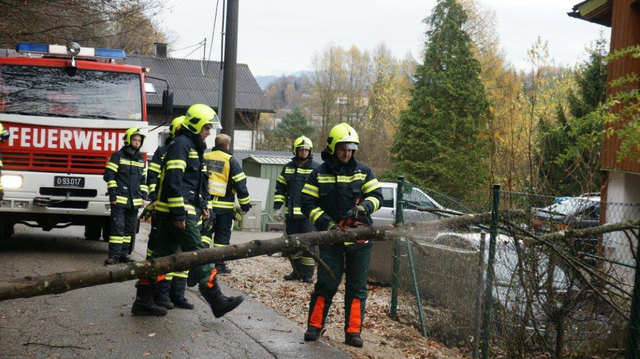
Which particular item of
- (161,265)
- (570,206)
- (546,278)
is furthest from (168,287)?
(570,206)

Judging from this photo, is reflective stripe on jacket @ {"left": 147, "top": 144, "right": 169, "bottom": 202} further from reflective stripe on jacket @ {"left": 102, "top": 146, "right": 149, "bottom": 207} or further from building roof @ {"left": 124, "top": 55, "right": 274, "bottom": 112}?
building roof @ {"left": 124, "top": 55, "right": 274, "bottom": 112}

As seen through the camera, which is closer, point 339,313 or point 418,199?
point 339,313

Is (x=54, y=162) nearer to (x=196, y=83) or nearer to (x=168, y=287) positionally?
(x=168, y=287)

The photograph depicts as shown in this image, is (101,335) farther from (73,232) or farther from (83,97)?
(73,232)

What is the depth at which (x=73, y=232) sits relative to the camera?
1658 centimetres

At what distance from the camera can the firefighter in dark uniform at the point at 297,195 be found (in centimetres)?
1070

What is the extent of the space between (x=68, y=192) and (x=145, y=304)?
4.46m

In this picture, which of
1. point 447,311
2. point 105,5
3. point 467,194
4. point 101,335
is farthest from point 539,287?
point 467,194

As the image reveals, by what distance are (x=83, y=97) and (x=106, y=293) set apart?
163 inches

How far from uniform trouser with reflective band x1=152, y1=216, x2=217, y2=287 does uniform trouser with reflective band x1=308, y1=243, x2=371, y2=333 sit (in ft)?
3.23

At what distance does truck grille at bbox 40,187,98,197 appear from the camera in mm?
11484

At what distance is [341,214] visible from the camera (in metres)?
7.25

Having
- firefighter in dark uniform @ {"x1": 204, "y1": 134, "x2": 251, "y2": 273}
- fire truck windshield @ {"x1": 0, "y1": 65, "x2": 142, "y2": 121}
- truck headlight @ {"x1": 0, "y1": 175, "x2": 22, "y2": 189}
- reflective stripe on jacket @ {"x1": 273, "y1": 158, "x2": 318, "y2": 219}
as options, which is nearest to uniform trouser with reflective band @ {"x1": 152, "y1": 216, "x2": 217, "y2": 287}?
firefighter in dark uniform @ {"x1": 204, "y1": 134, "x2": 251, "y2": 273}

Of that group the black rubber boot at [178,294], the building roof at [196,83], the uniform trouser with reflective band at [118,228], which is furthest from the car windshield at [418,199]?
the building roof at [196,83]
